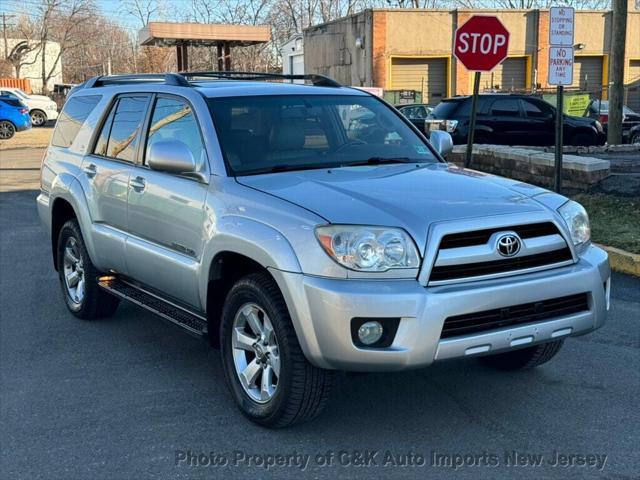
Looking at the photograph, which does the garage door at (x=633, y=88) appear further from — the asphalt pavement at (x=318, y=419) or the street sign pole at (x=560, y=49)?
the asphalt pavement at (x=318, y=419)

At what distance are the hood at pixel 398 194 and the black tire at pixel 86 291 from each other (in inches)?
85.4

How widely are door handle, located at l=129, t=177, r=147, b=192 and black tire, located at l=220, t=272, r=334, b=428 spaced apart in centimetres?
129

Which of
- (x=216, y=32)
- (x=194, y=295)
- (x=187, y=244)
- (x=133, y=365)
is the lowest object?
(x=133, y=365)

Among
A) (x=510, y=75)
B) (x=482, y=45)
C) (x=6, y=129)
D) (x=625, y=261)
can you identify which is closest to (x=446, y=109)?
(x=482, y=45)

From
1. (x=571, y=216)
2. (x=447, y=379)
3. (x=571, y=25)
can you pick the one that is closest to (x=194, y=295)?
(x=447, y=379)

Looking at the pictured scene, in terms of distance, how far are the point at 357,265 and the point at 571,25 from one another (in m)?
6.84

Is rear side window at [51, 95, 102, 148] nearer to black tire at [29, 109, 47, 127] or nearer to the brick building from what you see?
the brick building

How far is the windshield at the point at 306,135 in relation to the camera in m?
4.75

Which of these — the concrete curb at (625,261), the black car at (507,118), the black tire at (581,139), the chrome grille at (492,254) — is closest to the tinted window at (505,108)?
the black car at (507,118)

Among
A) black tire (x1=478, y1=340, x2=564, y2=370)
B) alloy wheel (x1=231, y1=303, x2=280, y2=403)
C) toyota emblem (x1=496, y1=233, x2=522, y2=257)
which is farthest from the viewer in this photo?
black tire (x1=478, y1=340, x2=564, y2=370)

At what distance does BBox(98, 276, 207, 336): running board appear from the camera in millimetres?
4652

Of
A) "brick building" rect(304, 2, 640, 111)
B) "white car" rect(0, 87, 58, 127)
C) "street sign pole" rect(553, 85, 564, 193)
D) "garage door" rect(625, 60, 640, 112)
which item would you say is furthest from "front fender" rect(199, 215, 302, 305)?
"white car" rect(0, 87, 58, 127)

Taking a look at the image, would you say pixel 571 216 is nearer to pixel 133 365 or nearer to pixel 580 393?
pixel 580 393

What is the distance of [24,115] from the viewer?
29.9m
